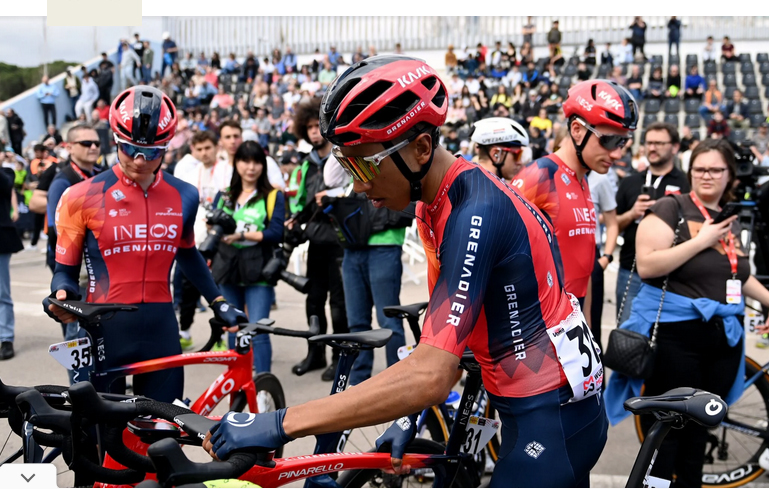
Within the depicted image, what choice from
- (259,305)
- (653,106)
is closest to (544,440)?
(259,305)

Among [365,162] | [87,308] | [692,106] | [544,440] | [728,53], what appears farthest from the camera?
[728,53]

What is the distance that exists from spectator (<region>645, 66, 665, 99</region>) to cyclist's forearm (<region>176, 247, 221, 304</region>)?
66.4 ft

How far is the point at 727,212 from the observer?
3.96m

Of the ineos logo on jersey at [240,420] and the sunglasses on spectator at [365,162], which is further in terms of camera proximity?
the sunglasses on spectator at [365,162]

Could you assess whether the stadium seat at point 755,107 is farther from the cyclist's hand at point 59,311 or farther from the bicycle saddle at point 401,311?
the cyclist's hand at point 59,311

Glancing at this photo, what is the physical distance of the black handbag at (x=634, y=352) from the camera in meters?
4.08

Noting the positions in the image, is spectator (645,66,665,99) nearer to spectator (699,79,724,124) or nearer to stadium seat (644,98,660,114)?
stadium seat (644,98,660,114)

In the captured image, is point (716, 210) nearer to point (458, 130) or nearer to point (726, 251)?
point (726, 251)

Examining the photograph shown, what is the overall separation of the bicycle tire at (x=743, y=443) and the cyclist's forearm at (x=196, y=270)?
293 cm

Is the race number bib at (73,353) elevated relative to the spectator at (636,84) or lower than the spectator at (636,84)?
lower

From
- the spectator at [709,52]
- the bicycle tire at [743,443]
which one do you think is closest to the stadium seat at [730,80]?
the spectator at [709,52]

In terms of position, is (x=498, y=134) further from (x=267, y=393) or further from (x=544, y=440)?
(x=544, y=440)

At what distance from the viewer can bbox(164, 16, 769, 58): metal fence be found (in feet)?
83.6

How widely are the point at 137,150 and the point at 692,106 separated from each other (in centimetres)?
2083
